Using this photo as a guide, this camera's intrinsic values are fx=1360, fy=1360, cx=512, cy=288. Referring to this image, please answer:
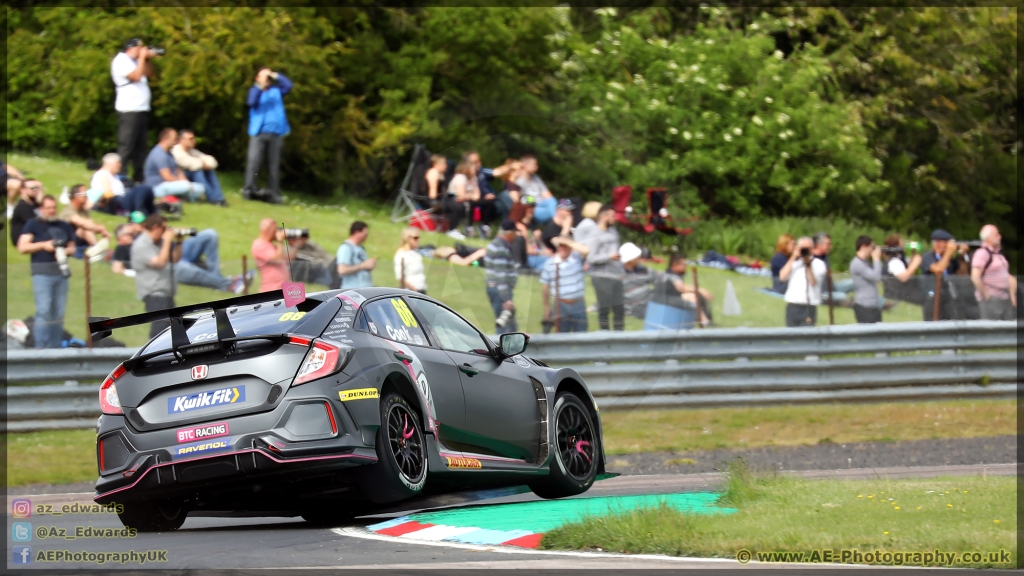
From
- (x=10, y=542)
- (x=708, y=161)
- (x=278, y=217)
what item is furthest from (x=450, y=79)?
(x=10, y=542)

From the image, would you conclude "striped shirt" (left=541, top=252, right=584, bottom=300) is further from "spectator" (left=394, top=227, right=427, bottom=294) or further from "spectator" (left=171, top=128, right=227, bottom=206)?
"spectator" (left=171, top=128, right=227, bottom=206)

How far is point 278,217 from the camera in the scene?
22.2 metres

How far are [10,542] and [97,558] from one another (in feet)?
4.11

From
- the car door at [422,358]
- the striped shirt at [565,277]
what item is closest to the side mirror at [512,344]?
the car door at [422,358]

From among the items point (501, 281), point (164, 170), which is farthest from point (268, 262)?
point (164, 170)

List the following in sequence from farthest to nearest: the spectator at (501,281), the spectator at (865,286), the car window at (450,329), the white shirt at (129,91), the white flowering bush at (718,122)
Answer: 1. the white flowering bush at (718,122)
2. the white shirt at (129,91)
3. the spectator at (865,286)
4. the spectator at (501,281)
5. the car window at (450,329)

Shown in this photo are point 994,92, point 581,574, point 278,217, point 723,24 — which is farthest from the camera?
point 994,92

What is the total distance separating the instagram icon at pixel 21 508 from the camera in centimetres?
974

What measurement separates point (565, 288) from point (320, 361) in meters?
7.40

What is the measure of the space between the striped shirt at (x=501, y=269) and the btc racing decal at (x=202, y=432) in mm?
7319

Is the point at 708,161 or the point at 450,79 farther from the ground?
the point at 450,79

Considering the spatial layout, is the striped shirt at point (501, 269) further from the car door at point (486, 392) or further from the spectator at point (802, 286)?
the car door at point (486, 392)

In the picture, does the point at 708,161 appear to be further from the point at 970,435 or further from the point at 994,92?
the point at 970,435

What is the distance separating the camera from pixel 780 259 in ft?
53.3
